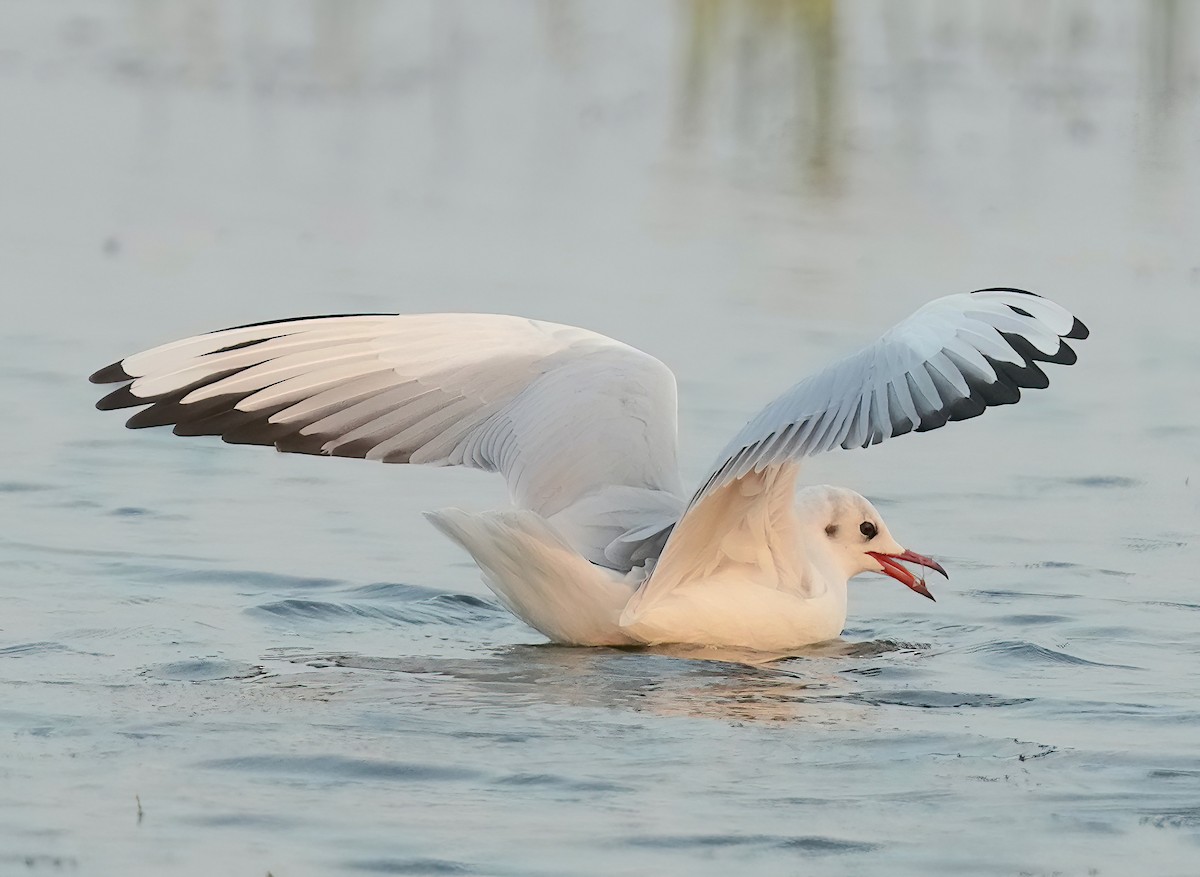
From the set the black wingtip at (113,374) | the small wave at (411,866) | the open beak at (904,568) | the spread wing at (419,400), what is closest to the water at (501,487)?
the small wave at (411,866)

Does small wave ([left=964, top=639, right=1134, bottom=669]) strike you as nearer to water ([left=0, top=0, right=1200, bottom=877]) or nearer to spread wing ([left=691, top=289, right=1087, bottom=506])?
water ([left=0, top=0, right=1200, bottom=877])

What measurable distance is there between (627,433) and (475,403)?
61 cm

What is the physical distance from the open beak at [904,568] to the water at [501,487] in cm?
13

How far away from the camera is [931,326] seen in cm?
671

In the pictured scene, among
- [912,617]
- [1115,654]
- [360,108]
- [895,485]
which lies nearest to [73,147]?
[360,108]

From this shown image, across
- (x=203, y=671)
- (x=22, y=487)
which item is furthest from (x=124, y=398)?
(x=203, y=671)

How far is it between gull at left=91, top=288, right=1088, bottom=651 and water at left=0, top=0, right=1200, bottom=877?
0.68 ft

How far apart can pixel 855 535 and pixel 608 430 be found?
3.23 ft

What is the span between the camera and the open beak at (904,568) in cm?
827

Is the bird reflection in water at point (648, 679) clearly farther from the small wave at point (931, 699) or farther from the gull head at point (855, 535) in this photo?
the gull head at point (855, 535)

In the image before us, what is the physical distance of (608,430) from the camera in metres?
7.88

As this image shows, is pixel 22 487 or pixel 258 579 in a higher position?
pixel 22 487

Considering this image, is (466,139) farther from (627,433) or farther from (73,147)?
(627,433)

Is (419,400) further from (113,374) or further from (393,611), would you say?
(113,374)
